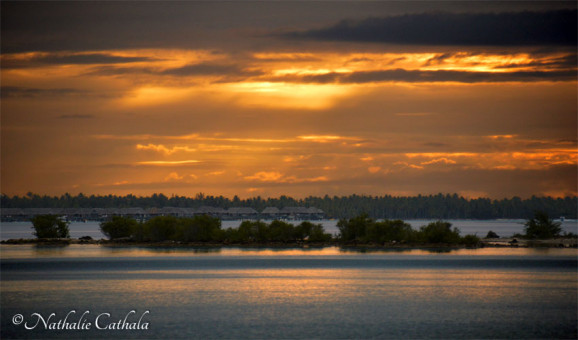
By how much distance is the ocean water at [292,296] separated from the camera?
40406mm

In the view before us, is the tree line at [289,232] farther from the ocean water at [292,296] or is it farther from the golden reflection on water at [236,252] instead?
the ocean water at [292,296]

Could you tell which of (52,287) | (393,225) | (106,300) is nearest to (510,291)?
(106,300)

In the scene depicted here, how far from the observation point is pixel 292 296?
2132 inches

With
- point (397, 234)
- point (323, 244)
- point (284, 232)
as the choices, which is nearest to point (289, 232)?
point (284, 232)

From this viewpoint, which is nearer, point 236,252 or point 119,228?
point 236,252

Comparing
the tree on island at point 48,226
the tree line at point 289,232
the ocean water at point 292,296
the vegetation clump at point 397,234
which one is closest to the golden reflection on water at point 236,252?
the vegetation clump at point 397,234

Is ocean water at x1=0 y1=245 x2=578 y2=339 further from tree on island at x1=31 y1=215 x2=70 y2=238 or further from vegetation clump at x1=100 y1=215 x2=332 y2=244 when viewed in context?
tree on island at x1=31 y1=215 x2=70 y2=238

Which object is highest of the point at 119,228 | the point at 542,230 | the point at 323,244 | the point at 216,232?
the point at 542,230

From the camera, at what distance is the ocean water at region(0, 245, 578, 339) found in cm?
4041

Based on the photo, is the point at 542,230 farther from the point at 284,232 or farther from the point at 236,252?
the point at 236,252

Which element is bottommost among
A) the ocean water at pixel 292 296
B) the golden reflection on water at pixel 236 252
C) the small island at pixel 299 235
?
the ocean water at pixel 292 296

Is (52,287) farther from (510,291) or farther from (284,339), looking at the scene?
(510,291)

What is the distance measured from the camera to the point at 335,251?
105 metres

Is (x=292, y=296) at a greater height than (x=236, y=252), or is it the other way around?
(x=236, y=252)
